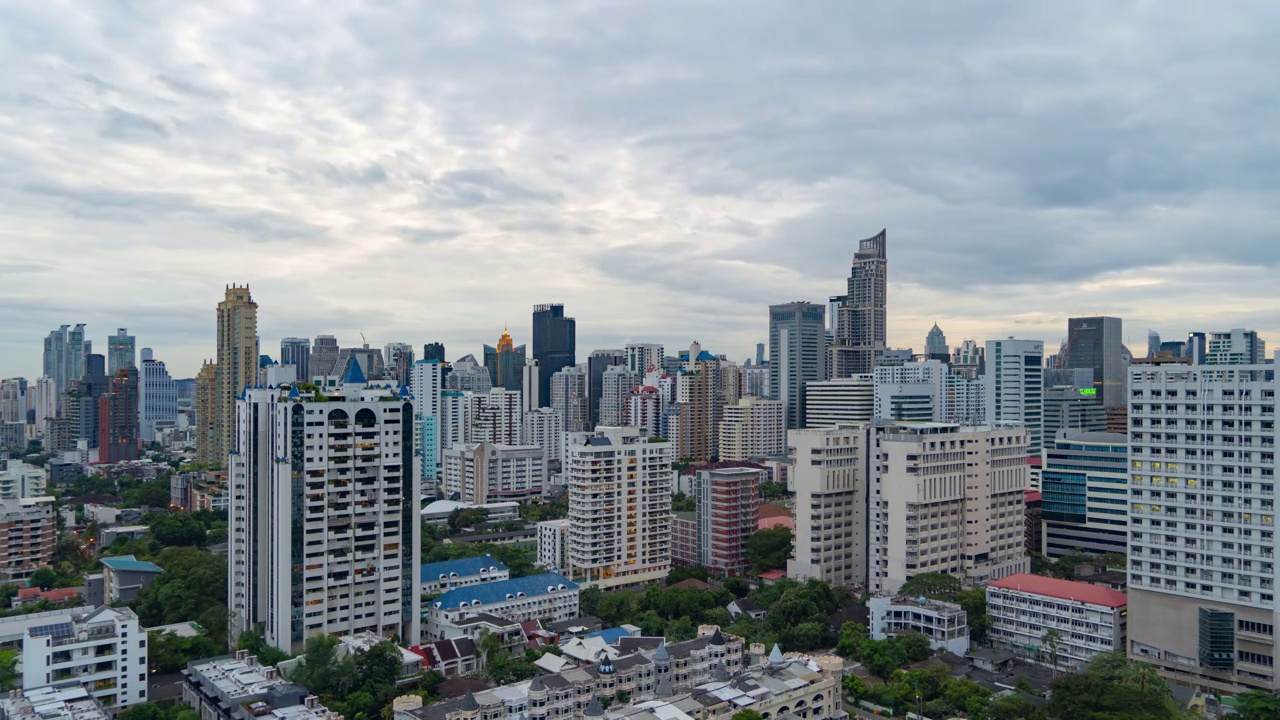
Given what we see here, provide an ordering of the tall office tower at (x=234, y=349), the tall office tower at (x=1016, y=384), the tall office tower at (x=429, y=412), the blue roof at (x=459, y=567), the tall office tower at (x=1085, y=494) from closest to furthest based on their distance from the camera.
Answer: the blue roof at (x=459, y=567) < the tall office tower at (x=1085, y=494) < the tall office tower at (x=1016, y=384) < the tall office tower at (x=234, y=349) < the tall office tower at (x=429, y=412)

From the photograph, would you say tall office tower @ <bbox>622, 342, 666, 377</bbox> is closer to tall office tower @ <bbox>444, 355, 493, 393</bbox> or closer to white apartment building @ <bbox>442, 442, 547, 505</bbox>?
tall office tower @ <bbox>444, 355, 493, 393</bbox>

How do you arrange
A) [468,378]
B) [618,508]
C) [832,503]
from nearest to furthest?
1. [832,503]
2. [618,508]
3. [468,378]

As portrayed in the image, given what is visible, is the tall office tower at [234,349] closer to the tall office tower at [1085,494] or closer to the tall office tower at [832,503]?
the tall office tower at [832,503]

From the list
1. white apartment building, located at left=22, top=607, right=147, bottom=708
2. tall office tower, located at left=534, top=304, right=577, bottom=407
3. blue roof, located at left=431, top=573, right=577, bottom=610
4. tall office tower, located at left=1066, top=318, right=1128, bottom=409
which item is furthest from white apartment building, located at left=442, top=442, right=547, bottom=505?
tall office tower, located at left=534, top=304, right=577, bottom=407

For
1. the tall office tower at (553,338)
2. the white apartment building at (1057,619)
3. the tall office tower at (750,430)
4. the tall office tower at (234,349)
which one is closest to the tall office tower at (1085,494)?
the white apartment building at (1057,619)

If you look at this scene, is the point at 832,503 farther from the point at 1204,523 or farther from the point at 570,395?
the point at 570,395

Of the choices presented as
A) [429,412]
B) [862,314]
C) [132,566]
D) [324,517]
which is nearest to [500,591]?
[324,517]

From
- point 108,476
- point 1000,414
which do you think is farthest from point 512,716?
point 108,476

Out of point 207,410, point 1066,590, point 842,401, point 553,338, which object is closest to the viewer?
point 1066,590
